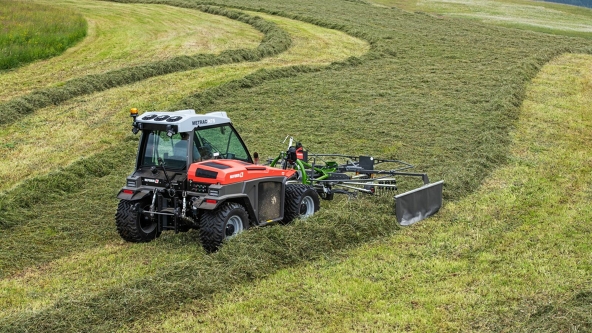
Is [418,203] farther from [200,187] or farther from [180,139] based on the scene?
[180,139]

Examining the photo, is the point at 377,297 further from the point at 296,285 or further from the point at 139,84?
the point at 139,84

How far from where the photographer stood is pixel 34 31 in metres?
28.7

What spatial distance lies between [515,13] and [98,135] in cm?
5103

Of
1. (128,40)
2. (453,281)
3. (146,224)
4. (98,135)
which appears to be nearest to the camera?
(453,281)

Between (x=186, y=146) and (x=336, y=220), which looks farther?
(x=336, y=220)

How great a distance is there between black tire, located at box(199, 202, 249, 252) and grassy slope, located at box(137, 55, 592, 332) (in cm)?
121

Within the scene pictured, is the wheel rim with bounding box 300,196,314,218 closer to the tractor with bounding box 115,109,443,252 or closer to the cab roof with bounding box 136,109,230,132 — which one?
the tractor with bounding box 115,109,443,252

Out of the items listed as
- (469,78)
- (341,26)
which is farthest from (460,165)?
Answer: (341,26)

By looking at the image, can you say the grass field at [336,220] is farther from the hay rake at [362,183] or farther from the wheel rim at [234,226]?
the wheel rim at [234,226]

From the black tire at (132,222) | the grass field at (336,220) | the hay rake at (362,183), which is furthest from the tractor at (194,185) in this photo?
the hay rake at (362,183)

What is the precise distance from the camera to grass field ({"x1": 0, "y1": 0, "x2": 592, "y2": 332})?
8508 mm

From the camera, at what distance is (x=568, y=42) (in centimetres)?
3750

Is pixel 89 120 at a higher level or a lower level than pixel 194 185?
lower

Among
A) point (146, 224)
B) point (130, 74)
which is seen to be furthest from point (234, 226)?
point (130, 74)
